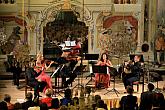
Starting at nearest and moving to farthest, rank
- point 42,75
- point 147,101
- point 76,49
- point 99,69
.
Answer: point 147,101 → point 99,69 → point 42,75 → point 76,49

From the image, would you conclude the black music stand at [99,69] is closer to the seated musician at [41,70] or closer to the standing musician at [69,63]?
the standing musician at [69,63]

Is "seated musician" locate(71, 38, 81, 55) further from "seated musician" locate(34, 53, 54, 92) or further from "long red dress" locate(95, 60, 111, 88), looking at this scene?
"seated musician" locate(34, 53, 54, 92)

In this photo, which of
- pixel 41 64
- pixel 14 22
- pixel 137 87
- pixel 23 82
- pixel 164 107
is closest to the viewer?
pixel 164 107

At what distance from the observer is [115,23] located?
1709cm

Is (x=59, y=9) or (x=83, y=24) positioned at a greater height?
(x=59, y=9)

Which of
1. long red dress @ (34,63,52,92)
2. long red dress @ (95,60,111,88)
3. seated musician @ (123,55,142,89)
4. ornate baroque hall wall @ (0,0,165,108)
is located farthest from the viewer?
ornate baroque hall wall @ (0,0,165,108)

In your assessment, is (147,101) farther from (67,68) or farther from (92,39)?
(92,39)

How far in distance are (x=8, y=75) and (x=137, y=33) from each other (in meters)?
5.15

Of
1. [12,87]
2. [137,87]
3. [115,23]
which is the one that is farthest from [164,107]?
[115,23]

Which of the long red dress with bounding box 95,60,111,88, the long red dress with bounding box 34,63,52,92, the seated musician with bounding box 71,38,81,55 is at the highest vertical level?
the seated musician with bounding box 71,38,81,55

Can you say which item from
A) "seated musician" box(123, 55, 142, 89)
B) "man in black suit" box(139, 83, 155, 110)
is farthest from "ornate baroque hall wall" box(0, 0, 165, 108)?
"man in black suit" box(139, 83, 155, 110)

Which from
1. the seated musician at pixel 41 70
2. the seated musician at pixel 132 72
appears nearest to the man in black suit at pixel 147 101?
the seated musician at pixel 132 72

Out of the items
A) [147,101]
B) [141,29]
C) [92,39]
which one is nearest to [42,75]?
[92,39]

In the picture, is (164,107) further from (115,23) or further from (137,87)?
(115,23)
